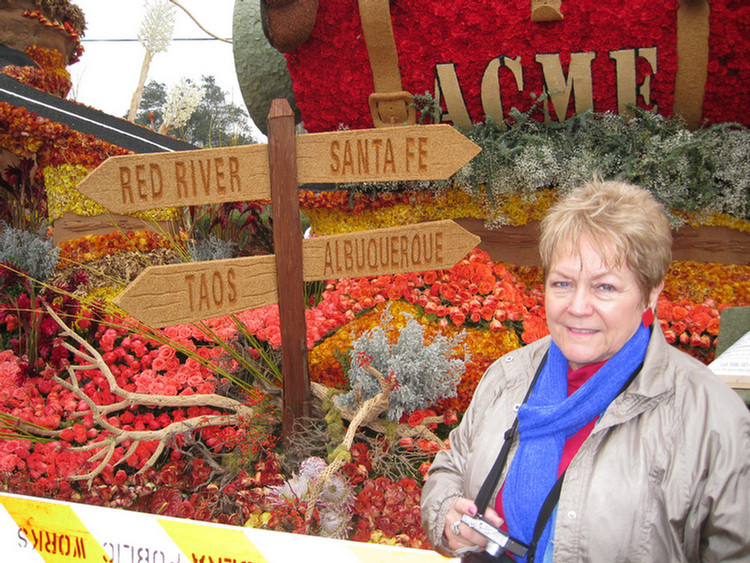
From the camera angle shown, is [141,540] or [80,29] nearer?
[141,540]

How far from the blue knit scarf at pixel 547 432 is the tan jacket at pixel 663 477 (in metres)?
0.04

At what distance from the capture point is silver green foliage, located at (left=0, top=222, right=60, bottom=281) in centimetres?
450

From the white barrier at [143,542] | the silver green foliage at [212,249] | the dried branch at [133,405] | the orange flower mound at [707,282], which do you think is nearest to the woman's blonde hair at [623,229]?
the white barrier at [143,542]

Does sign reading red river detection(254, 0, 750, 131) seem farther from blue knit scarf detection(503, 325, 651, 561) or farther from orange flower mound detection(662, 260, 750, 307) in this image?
blue knit scarf detection(503, 325, 651, 561)

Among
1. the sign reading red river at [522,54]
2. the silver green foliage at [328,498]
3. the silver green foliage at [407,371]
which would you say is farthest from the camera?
the sign reading red river at [522,54]

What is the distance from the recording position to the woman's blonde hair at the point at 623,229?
1.39m

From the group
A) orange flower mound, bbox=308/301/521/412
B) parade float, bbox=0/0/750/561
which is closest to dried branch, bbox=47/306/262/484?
parade float, bbox=0/0/750/561

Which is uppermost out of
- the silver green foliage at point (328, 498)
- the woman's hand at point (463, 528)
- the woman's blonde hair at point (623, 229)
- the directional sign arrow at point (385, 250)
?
the woman's blonde hair at point (623, 229)

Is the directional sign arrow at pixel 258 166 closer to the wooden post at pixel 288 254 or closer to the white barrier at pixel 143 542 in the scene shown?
the wooden post at pixel 288 254

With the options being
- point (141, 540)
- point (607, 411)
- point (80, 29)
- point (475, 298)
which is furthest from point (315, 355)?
point (80, 29)

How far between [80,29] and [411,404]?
10468 mm

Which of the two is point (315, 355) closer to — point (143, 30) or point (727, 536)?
point (727, 536)

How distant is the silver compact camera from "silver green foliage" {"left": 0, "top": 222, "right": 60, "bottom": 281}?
414 cm

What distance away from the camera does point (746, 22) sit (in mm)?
3875
